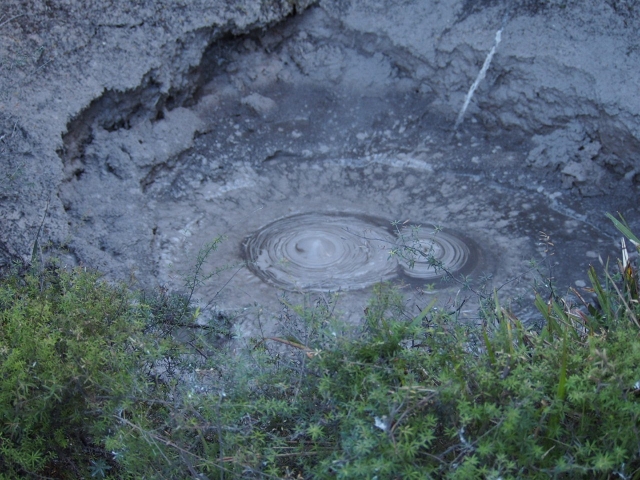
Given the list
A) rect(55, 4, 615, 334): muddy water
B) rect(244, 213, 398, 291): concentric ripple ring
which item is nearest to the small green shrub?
rect(55, 4, 615, 334): muddy water

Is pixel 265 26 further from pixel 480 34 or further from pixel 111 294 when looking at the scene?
pixel 111 294

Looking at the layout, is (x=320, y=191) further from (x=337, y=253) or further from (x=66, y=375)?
(x=66, y=375)

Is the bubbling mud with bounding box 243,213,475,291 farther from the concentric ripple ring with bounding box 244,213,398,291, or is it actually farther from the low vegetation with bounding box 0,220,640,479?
the low vegetation with bounding box 0,220,640,479

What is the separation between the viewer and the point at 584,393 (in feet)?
6.82

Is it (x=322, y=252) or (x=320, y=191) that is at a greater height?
(x=320, y=191)

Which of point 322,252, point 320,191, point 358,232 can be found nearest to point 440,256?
point 358,232

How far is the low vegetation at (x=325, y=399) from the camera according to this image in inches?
82.3

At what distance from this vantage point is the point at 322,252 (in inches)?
169

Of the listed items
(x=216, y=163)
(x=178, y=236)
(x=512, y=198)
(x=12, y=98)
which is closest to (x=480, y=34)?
(x=512, y=198)

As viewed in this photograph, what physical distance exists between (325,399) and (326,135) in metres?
3.06

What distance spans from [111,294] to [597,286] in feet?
5.93

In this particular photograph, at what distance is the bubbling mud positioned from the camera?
4.11m

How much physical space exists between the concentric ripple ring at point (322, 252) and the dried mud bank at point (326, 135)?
0.02 meters

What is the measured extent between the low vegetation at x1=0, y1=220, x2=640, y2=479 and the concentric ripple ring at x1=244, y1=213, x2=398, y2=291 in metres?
1.38
